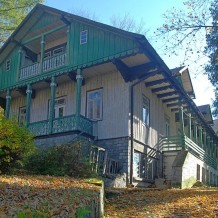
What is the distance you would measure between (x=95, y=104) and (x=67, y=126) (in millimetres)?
2212

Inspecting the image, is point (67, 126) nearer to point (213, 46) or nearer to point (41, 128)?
point (41, 128)

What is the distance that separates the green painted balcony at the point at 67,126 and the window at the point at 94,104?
24.9 inches

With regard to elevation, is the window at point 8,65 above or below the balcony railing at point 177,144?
above

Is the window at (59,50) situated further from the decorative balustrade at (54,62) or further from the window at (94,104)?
the window at (94,104)

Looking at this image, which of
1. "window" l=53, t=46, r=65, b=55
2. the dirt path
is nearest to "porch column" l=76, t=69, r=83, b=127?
"window" l=53, t=46, r=65, b=55

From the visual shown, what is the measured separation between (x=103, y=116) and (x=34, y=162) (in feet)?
21.0

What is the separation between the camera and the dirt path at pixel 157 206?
865 centimetres

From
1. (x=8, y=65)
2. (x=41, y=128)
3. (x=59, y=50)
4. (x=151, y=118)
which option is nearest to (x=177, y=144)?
(x=151, y=118)

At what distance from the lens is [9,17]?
34.7 meters

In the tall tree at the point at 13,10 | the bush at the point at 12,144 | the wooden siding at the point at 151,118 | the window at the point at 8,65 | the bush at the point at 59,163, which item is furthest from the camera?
the tall tree at the point at 13,10

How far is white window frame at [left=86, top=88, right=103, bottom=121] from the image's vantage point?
62.4ft

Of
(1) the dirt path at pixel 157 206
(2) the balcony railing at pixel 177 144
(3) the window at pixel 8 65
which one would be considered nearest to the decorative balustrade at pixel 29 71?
(3) the window at pixel 8 65

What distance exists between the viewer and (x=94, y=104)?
1944 centimetres

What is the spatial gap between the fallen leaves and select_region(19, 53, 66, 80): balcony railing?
11.2 metres
